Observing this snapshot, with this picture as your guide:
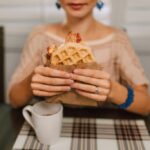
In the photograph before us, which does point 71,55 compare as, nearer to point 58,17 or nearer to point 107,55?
point 107,55

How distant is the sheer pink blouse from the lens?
1152 millimetres

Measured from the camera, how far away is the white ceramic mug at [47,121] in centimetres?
80

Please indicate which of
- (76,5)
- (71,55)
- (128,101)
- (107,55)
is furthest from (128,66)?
(71,55)

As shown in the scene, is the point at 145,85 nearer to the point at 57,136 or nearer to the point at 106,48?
the point at 106,48

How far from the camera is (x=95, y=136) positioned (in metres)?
0.88

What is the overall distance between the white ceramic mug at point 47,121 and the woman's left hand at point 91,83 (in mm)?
104

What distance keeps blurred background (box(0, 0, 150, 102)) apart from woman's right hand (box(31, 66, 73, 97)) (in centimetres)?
68

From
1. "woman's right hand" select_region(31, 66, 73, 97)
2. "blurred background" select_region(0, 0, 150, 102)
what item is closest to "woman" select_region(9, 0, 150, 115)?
"woman's right hand" select_region(31, 66, 73, 97)

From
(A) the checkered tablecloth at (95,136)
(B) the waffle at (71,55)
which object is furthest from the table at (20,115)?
(B) the waffle at (71,55)

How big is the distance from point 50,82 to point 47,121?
112mm

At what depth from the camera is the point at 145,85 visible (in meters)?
1.11

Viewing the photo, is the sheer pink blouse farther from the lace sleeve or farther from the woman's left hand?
the woman's left hand

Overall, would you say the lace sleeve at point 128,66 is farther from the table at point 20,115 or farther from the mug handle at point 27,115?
the mug handle at point 27,115

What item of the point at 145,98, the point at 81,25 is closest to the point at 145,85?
the point at 145,98
